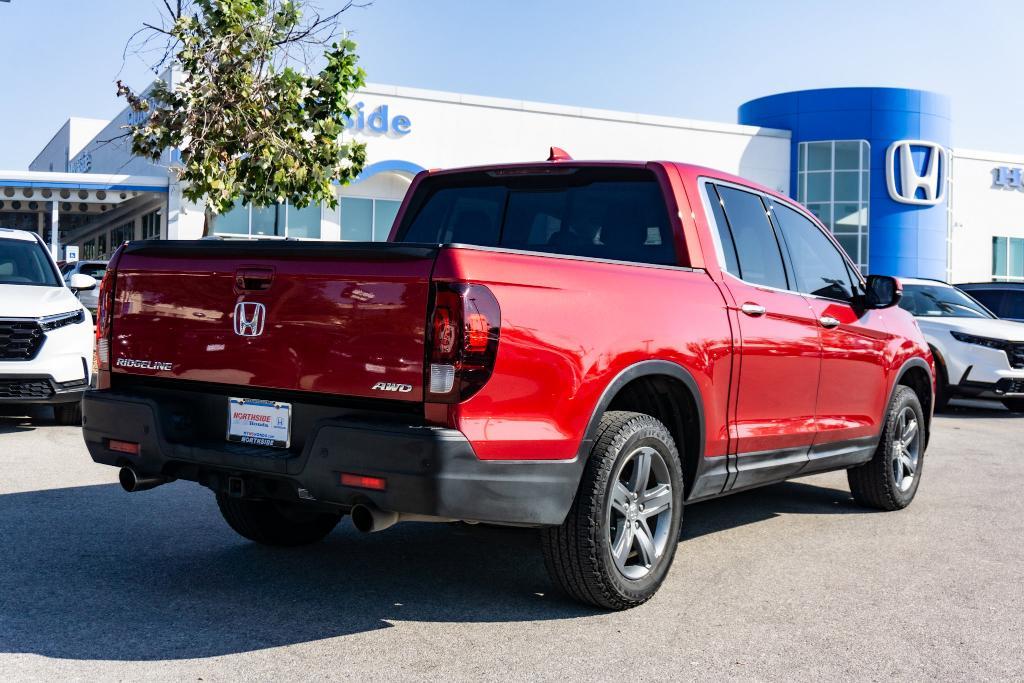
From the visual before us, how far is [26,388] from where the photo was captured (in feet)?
30.2

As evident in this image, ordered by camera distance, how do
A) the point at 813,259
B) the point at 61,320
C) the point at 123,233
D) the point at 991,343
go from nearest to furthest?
the point at 813,259, the point at 61,320, the point at 991,343, the point at 123,233

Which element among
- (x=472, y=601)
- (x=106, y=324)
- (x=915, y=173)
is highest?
(x=915, y=173)

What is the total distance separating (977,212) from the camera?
45.8m

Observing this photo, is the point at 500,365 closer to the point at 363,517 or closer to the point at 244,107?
the point at 363,517

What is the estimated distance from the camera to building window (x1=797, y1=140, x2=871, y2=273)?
42500 mm

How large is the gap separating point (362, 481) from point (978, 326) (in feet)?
37.5

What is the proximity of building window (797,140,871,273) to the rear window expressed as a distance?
127 ft

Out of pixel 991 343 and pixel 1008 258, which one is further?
pixel 1008 258

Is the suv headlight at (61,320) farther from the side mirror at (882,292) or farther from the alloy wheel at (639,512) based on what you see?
the side mirror at (882,292)

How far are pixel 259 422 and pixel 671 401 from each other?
1.81 m

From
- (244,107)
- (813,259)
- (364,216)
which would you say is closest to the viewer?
(813,259)

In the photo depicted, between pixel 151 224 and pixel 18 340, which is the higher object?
pixel 151 224

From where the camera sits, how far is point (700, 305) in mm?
4809

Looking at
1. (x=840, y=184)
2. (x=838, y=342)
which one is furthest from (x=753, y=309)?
(x=840, y=184)
